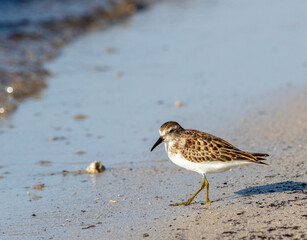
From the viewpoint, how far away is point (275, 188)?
18.3ft

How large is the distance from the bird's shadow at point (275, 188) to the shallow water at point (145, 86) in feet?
5.41

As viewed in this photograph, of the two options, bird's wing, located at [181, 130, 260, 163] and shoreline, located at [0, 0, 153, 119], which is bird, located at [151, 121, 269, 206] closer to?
bird's wing, located at [181, 130, 260, 163]

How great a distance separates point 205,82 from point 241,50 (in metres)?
2.29

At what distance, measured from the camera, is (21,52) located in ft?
38.8

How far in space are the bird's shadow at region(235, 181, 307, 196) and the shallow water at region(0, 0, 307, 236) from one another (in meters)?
1.65

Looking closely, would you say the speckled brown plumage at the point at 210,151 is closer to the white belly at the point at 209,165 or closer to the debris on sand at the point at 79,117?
the white belly at the point at 209,165

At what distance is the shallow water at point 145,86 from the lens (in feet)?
23.6

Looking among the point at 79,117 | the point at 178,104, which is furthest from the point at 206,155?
the point at 79,117

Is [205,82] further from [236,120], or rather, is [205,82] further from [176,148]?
[176,148]

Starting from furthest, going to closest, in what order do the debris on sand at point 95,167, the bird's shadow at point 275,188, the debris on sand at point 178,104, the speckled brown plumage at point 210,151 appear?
the debris on sand at point 178,104 → the debris on sand at point 95,167 → the bird's shadow at point 275,188 → the speckled brown plumage at point 210,151

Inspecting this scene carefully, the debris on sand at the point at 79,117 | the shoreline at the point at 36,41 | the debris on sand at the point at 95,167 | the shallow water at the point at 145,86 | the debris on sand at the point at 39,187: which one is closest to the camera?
the debris on sand at the point at 39,187

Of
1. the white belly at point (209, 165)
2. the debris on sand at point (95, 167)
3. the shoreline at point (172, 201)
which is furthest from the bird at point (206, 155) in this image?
the debris on sand at point (95, 167)

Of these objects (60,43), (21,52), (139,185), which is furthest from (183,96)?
(60,43)

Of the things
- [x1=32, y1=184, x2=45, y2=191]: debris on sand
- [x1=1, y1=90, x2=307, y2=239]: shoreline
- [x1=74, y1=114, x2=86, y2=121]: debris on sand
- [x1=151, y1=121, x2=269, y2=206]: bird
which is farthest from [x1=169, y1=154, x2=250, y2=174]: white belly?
[x1=74, y1=114, x2=86, y2=121]: debris on sand
